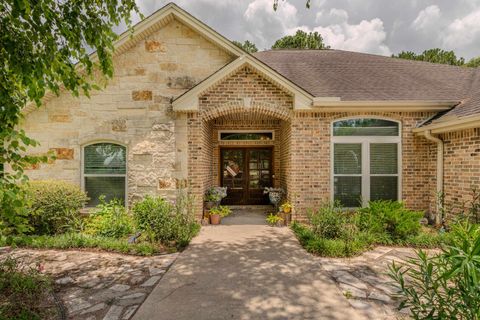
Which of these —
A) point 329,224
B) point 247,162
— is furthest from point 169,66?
point 329,224

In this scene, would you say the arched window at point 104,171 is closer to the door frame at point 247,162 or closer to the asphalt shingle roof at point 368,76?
the door frame at point 247,162

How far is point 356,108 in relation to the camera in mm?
7574

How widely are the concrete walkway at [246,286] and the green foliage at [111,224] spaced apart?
1.81 m

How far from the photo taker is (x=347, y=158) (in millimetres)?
7871

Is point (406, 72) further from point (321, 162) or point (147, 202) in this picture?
point (147, 202)

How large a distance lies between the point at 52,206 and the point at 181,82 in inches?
183

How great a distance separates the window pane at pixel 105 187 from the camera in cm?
793

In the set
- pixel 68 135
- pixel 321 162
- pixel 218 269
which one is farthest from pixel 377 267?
pixel 68 135

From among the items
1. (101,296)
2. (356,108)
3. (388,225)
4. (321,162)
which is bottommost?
(101,296)

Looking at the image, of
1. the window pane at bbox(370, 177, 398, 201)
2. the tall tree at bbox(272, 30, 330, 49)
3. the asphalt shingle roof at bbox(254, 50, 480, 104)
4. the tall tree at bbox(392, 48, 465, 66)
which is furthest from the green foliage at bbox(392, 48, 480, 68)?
the window pane at bbox(370, 177, 398, 201)

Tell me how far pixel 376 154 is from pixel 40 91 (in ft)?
25.9

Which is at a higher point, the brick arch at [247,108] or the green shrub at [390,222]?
the brick arch at [247,108]

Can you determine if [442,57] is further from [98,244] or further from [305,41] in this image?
[98,244]

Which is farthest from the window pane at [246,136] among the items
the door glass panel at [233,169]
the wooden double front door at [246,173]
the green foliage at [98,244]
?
the green foliage at [98,244]
